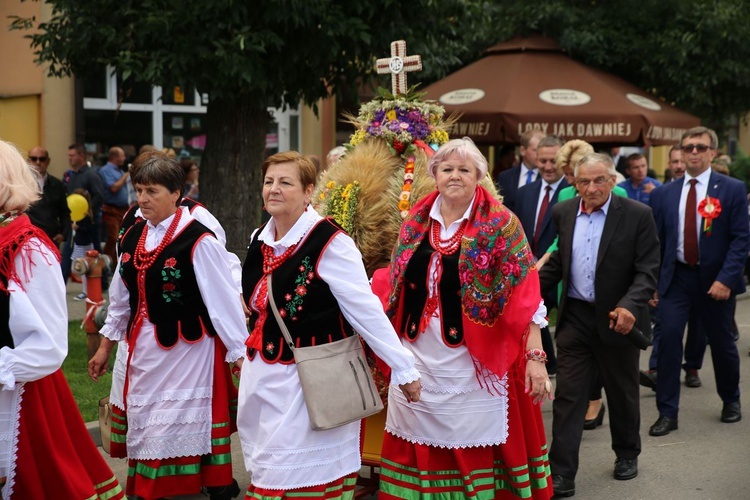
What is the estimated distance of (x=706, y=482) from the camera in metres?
6.28

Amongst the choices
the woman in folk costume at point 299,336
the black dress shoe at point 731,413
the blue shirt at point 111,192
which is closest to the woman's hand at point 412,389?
the woman in folk costume at point 299,336

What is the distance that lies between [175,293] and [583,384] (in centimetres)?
236

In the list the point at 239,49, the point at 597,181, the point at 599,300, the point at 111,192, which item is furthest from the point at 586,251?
the point at 111,192

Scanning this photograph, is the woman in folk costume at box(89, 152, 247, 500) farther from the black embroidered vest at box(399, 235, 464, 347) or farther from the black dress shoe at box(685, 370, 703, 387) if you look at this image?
the black dress shoe at box(685, 370, 703, 387)

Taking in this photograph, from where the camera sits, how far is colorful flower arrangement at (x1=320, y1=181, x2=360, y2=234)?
5.79 m

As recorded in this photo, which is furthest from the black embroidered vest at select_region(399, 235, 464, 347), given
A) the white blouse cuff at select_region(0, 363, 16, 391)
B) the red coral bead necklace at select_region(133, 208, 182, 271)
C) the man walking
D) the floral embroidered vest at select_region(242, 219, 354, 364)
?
the man walking

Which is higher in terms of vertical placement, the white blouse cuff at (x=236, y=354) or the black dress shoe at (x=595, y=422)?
the white blouse cuff at (x=236, y=354)

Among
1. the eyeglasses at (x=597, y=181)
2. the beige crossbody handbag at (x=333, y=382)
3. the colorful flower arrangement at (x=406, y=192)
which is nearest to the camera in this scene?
the beige crossbody handbag at (x=333, y=382)

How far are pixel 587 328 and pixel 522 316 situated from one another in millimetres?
1325

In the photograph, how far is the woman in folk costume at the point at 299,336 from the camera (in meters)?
4.25

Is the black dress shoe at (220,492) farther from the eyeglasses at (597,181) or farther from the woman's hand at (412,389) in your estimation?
the eyeglasses at (597,181)

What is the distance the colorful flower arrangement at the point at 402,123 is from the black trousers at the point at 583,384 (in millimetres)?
1272

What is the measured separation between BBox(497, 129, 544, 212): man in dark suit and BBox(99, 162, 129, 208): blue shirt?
6.13m

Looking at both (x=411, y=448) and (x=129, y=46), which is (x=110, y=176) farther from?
(x=411, y=448)
